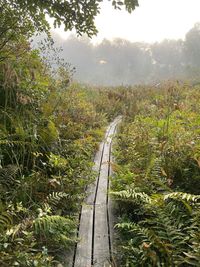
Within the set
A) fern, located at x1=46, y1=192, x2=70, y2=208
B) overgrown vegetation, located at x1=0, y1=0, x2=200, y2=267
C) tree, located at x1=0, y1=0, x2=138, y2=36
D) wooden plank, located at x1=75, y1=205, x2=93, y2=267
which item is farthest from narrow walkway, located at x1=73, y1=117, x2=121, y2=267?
tree, located at x1=0, y1=0, x2=138, y2=36

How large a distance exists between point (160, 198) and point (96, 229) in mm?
832

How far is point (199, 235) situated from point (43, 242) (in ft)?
4.90

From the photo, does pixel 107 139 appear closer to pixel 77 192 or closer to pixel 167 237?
pixel 77 192

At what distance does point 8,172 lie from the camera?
390 cm

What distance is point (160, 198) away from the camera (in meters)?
3.58

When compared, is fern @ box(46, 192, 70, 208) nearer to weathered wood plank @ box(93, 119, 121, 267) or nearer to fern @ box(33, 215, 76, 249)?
fern @ box(33, 215, 76, 249)

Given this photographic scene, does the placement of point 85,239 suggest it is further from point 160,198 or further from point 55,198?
point 160,198

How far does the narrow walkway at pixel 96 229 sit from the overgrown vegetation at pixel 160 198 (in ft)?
0.54

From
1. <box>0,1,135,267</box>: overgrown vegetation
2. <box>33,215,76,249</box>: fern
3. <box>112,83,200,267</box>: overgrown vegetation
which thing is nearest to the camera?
<box>112,83,200,267</box>: overgrown vegetation

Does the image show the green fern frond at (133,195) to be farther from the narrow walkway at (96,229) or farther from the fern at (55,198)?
the fern at (55,198)

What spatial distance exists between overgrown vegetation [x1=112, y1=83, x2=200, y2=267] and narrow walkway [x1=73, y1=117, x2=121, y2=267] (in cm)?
16

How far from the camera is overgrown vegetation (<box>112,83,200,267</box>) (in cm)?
300

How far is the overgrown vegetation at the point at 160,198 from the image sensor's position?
3.00 m

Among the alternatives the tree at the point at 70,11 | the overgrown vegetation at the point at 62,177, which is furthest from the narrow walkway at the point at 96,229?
the tree at the point at 70,11
